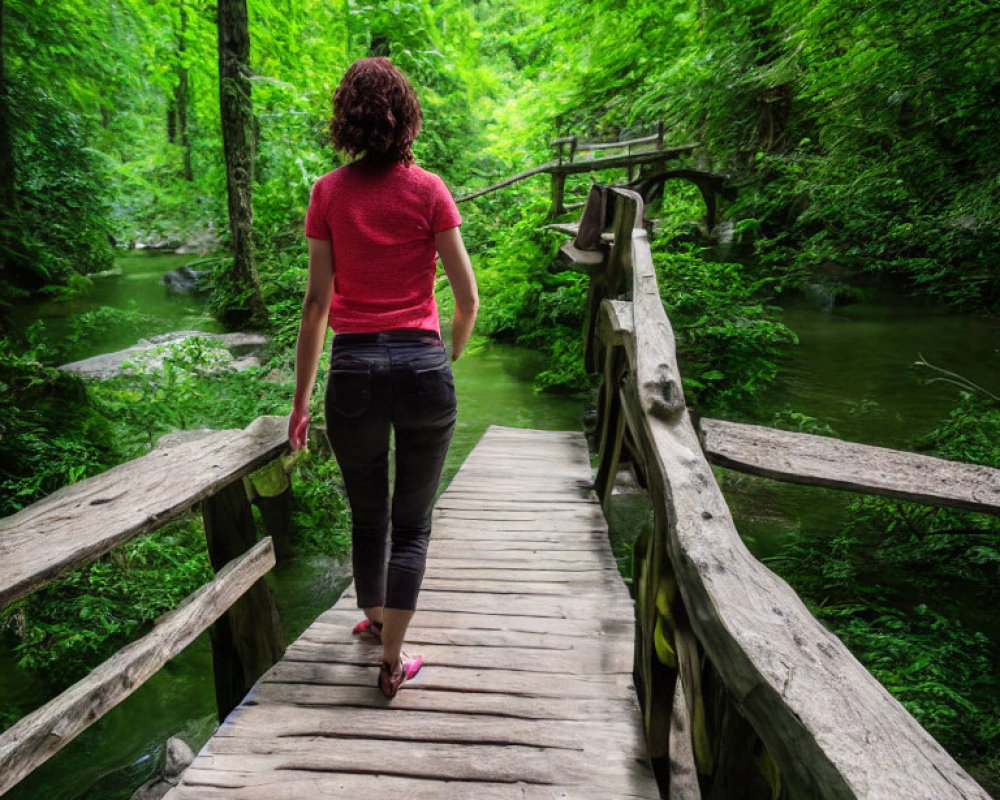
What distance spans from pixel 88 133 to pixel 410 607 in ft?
44.1

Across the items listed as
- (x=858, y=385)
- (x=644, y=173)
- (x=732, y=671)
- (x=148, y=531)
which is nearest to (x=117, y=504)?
(x=148, y=531)

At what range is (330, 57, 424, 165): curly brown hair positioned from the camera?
1900 millimetres

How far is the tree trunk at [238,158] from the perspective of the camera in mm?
8578

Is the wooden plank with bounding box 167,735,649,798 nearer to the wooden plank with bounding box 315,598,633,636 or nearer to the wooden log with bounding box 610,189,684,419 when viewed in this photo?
the wooden plank with bounding box 315,598,633,636

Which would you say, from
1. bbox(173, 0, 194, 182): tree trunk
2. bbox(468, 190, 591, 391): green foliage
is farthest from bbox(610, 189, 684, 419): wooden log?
bbox(173, 0, 194, 182): tree trunk

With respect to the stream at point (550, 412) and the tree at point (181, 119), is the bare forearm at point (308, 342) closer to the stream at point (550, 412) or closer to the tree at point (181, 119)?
the stream at point (550, 412)

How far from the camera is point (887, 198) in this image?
4.99 meters

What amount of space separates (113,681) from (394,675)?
0.92m

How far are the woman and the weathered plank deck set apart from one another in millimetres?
344

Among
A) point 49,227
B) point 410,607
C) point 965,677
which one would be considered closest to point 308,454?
point 410,607

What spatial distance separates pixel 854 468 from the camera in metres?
2.46

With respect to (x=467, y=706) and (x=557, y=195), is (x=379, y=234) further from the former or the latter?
(x=557, y=195)

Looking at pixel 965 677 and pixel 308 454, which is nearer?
pixel 965 677

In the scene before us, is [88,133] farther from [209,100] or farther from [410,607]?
[410,607]
